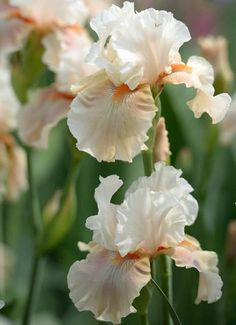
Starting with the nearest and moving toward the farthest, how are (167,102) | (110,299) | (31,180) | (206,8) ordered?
1. (110,299)
2. (31,180)
3. (167,102)
4. (206,8)

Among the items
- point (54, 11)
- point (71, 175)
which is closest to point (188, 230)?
point (71, 175)

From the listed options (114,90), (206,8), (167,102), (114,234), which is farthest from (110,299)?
(206,8)

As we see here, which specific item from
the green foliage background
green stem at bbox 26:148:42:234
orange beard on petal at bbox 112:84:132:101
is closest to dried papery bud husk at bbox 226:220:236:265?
the green foliage background

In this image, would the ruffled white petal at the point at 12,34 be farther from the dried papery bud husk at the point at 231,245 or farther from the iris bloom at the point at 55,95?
the dried papery bud husk at the point at 231,245

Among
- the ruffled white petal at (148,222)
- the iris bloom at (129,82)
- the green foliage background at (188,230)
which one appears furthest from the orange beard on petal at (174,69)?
the green foliage background at (188,230)

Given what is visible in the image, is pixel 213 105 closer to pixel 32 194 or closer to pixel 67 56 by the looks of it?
pixel 67 56

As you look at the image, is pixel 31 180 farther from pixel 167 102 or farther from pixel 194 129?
pixel 194 129
